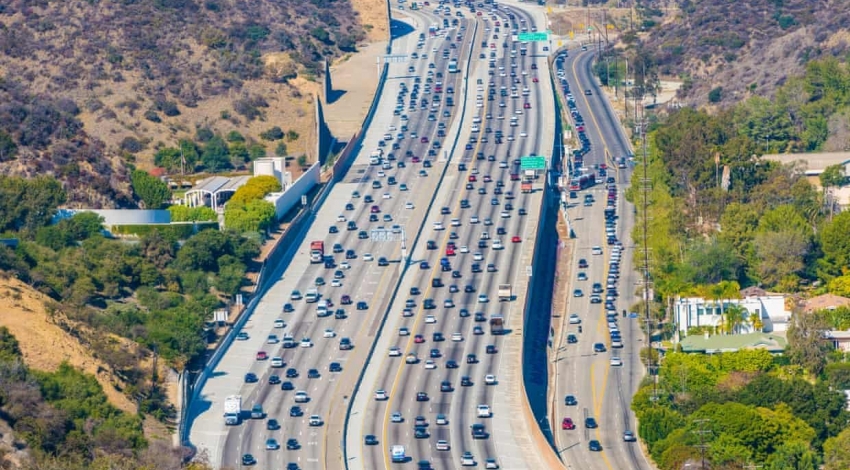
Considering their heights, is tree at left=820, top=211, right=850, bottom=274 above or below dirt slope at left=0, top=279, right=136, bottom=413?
above

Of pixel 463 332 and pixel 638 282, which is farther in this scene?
pixel 638 282

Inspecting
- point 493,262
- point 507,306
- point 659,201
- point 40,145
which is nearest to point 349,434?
point 507,306

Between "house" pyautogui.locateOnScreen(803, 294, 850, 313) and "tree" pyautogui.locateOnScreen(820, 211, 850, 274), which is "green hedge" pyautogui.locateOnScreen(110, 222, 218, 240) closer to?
"house" pyautogui.locateOnScreen(803, 294, 850, 313)

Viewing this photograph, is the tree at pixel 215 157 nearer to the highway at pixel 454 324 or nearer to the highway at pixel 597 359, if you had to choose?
the highway at pixel 454 324

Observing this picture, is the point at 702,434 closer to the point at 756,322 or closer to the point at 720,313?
the point at 756,322

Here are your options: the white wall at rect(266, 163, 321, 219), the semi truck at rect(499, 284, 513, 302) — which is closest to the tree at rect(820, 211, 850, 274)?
the semi truck at rect(499, 284, 513, 302)

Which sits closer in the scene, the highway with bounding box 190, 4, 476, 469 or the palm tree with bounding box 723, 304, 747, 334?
the highway with bounding box 190, 4, 476, 469

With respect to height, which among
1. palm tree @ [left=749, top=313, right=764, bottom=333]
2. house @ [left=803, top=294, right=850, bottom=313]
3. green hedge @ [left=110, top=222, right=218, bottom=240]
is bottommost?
palm tree @ [left=749, top=313, right=764, bottom=333]

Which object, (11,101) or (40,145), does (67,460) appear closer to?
(40,145)
